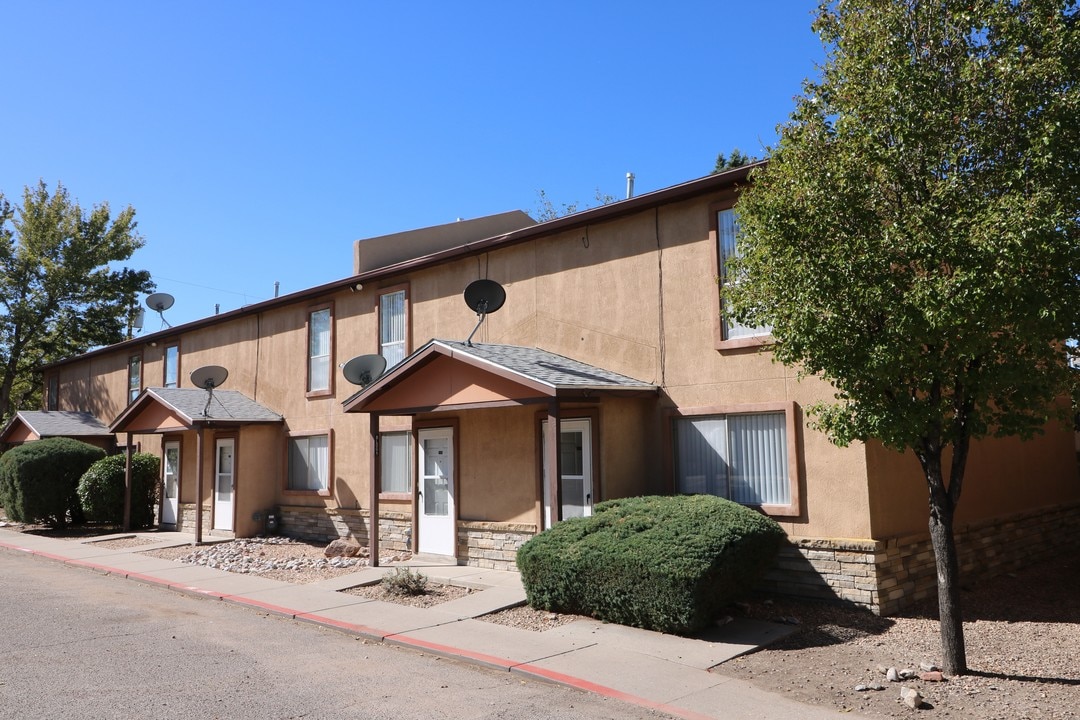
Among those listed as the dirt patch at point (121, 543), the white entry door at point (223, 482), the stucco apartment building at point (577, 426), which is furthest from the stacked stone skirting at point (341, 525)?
the dirt patch at point (121, 543)

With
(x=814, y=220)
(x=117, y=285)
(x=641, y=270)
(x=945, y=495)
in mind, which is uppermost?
(x=117, y=285)

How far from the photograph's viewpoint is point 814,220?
22.4 feet

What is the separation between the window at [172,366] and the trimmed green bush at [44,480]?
273 centimetres

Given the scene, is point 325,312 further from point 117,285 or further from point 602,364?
point 117,285

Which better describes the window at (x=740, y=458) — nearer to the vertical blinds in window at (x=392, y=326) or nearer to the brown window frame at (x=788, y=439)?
the brown window frame at (x=788, y=439)

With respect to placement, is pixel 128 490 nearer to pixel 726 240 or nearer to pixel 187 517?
pixel 187 517

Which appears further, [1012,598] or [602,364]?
[602,364]

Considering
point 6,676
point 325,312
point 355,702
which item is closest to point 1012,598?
point 355,702

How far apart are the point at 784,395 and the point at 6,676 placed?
339 inches

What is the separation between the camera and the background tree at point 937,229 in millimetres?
6059

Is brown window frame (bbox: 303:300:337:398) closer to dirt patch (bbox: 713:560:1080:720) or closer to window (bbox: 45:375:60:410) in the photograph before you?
dirt patch (bbox: 713:560:1080:720)

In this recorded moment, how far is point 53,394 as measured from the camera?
3011cm

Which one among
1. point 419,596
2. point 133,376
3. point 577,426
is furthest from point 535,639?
point 133,376

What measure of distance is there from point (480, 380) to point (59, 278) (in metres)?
22.6
